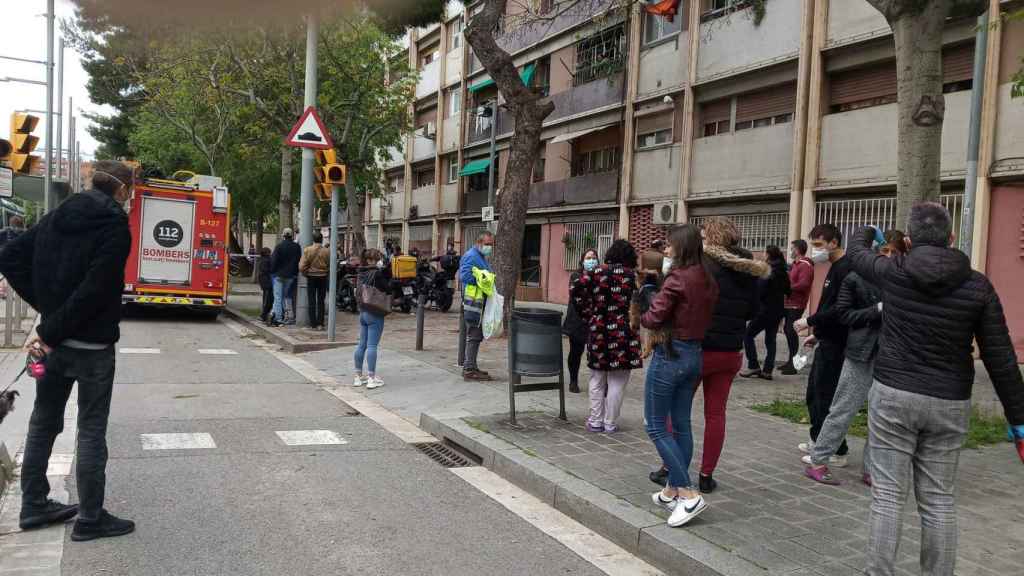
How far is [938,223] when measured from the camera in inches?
136

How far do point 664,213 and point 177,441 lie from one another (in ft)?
50.3

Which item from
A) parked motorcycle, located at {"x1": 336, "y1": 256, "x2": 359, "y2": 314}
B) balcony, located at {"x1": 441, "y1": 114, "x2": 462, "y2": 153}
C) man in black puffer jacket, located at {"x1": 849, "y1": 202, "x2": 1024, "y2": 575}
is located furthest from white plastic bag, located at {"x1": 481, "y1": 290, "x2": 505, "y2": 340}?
balcony, located at {"x1": 441, "y1": 114, "x2": 462, "y2": 153}

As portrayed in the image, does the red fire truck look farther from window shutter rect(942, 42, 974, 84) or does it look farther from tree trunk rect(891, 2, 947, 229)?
window shutter rect(942, 42, 974, 84)

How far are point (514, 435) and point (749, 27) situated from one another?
14.2m

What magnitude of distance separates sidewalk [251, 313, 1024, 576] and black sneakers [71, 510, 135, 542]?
2.47 meters

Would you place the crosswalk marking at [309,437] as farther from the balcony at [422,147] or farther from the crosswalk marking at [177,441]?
the balcony at [422,147]

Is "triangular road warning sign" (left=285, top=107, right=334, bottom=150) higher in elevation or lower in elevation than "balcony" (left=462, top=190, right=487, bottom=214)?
lower

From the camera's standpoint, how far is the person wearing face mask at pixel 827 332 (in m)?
5.39

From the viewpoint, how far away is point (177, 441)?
6.34 m

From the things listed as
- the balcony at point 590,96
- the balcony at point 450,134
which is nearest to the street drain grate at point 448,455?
the balcony at point 590,96

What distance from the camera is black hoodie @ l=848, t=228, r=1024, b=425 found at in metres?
3.33

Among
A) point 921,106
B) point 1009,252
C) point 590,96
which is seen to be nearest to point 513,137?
point 921,106

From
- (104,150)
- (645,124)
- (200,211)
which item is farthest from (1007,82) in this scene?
(104,150)

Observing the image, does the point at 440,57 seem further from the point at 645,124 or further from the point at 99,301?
the point at 99,301
